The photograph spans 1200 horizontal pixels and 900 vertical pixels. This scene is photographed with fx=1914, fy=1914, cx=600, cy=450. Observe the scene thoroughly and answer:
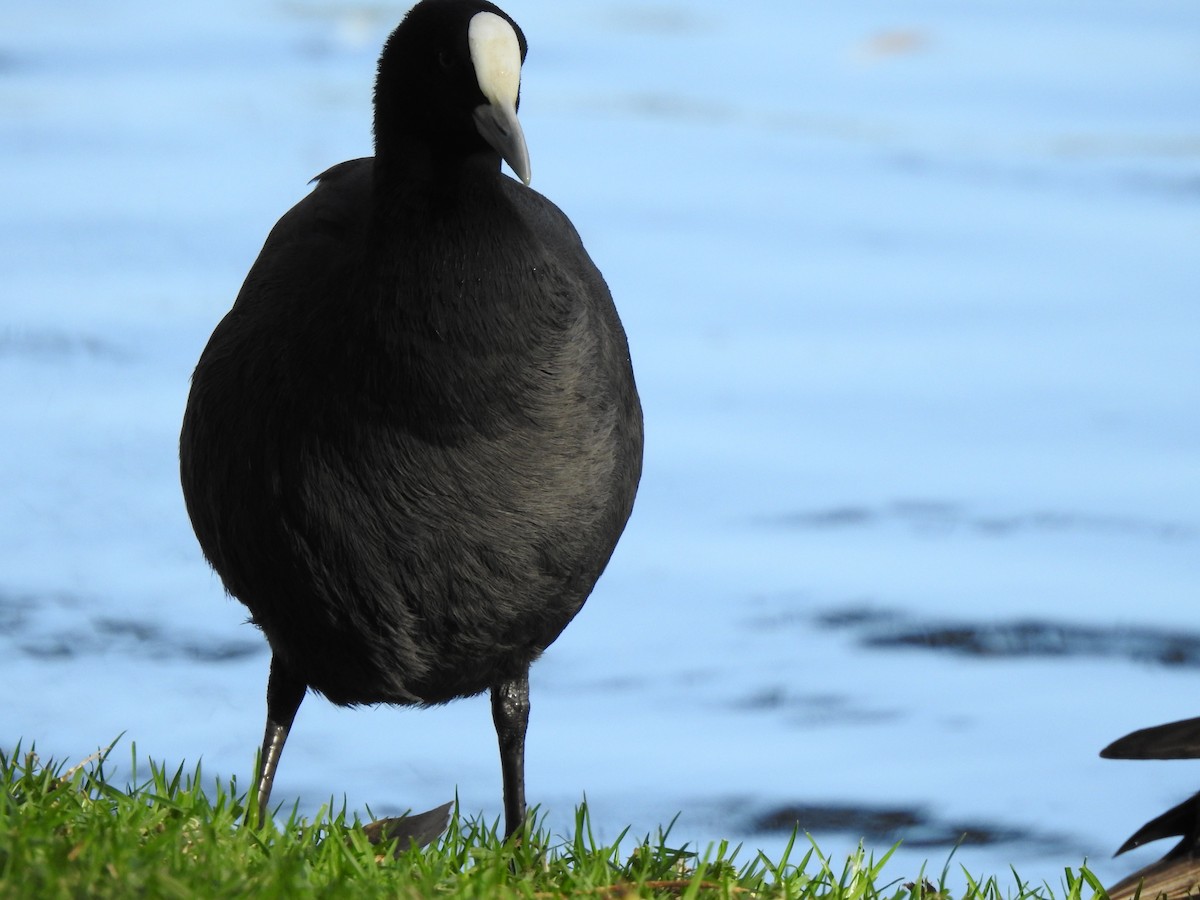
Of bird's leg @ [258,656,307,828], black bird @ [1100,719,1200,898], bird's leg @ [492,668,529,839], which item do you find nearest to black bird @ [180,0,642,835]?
bird's leg @ [258,656,307,828]

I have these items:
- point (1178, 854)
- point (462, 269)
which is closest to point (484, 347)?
point (462, 269)

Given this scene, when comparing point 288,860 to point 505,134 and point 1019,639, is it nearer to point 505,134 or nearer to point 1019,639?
point 505,134

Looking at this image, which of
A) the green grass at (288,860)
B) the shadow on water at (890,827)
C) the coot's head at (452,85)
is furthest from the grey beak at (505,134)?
the shadow on water at (890,827)

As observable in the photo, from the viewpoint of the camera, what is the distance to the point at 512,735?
170 inches

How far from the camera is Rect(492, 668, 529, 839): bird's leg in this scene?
14.1 ft

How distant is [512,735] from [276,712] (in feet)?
1.74

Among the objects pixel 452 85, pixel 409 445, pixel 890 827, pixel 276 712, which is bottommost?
pixel 890 827

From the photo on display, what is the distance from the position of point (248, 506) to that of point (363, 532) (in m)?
0.24

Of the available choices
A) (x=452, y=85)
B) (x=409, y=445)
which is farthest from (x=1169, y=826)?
(x=452, y=85)

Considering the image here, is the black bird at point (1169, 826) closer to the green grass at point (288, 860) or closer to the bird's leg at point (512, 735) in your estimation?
the green grass at point (288, 860)

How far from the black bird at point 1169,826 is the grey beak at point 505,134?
1.44 metres

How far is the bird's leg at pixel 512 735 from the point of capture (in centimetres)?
429

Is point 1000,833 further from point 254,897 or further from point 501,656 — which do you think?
point 254,897

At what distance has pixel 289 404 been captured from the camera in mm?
3633
